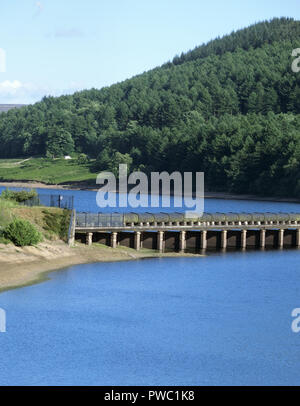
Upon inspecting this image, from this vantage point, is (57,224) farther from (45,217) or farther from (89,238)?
(89,238)

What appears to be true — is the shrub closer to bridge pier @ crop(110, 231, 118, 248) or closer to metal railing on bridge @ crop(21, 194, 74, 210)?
metal railing on bridge @ crop(21, 194, 74, 210)

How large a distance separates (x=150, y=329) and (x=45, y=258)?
18.0 meters

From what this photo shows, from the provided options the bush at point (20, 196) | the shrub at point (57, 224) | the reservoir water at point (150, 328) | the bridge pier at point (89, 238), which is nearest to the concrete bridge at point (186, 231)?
the bridge pier at point (89, 238)

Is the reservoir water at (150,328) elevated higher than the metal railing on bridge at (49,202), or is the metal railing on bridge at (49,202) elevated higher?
the metal railing on bridge at (49,202)

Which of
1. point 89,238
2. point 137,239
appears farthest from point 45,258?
point 137,239

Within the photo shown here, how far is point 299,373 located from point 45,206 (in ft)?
121

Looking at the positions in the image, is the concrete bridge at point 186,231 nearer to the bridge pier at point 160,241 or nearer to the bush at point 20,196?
the bridge pier at point 160,241

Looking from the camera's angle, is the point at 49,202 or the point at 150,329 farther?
the point at 49,202

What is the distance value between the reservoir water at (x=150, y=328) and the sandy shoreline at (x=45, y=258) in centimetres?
118

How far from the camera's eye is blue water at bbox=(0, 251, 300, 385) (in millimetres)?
41719

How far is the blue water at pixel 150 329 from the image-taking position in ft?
137

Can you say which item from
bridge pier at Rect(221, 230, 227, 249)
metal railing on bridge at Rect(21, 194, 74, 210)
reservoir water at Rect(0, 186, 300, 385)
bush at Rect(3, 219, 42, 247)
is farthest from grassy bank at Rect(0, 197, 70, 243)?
bridge pier at Rect(221, 230, 227, 249)

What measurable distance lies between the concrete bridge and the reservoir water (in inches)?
243

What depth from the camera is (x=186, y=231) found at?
83062 mm
